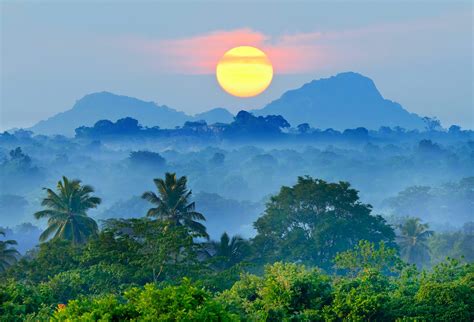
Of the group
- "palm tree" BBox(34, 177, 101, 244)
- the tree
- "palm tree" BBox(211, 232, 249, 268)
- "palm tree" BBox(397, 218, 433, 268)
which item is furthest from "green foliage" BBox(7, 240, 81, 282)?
"palm tree" BBox(397, 218, 433, 268)

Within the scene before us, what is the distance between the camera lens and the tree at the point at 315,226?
A: 188 feet

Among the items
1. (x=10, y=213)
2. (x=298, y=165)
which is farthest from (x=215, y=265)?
(x=298, y=165)

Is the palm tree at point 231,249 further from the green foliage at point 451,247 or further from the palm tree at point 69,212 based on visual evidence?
the green foliage at point 451,247

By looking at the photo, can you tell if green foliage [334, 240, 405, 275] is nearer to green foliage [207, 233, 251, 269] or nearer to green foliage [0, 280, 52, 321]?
green foliage [207, 233, 251, 269]

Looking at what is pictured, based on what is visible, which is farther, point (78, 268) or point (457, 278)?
point (78, 268)

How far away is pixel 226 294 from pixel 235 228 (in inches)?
4080

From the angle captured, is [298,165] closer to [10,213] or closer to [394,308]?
[10,213]

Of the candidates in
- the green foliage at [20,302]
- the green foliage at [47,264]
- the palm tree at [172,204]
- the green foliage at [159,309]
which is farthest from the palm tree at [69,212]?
the green foliage at [159,309]

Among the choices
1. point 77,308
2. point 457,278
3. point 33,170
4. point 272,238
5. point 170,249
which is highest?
point 33,170

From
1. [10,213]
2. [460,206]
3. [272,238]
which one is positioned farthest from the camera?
[10,213]

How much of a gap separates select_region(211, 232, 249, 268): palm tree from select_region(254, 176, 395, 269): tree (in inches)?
249

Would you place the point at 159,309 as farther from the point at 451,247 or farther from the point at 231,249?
the point at 451,247

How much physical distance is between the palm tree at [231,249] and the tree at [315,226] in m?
6.33

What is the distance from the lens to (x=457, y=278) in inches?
1326
